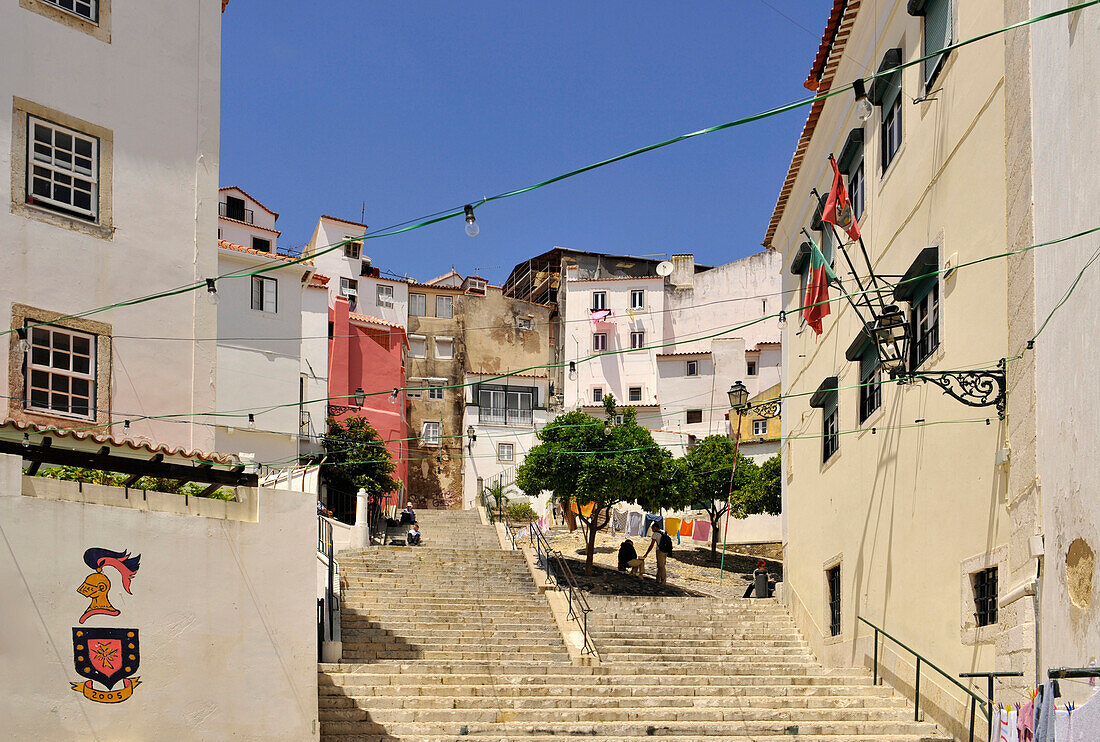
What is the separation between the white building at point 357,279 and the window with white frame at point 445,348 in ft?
6.47

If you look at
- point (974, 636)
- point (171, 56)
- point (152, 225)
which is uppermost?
point (171, 56)

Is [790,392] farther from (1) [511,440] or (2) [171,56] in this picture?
(1) [511,440]

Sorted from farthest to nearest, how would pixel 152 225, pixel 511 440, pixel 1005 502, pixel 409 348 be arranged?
pixel 409 348 < pixel 511 440 < pixel 152 225 < pixel 1005 502

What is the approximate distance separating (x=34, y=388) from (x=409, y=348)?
4208cm

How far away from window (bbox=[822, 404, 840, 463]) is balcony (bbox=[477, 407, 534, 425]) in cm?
3219

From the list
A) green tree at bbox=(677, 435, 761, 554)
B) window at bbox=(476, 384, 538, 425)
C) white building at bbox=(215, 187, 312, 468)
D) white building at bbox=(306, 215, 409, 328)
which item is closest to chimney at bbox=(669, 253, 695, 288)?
window at bbox=(476, 384, 538, 425)

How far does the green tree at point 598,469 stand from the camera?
30.2 meters

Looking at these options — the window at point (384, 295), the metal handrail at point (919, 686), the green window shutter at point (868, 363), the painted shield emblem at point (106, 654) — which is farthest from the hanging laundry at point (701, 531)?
the painted shield emblem at point (106, 654)

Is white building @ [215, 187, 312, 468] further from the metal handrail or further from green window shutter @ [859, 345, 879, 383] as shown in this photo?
the metal handrail

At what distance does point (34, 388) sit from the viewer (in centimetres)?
1550

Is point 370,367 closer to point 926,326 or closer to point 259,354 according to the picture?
point 259,354

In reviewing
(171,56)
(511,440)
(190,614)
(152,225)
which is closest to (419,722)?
(190,614)

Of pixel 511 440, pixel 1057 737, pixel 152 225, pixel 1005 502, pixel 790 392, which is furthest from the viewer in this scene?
pixel 511 440

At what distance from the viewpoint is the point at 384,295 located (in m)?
58.5
